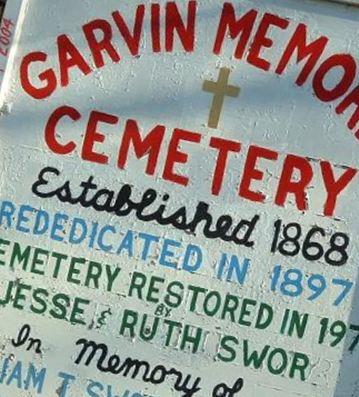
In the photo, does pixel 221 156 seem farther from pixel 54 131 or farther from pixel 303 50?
pixel 54 131

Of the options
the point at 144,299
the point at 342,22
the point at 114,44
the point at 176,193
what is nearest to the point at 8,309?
the point at 144,299

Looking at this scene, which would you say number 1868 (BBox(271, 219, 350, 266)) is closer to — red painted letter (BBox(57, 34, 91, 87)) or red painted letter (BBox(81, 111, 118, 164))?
red painted letter (BBox(81, 111, 118, 164))

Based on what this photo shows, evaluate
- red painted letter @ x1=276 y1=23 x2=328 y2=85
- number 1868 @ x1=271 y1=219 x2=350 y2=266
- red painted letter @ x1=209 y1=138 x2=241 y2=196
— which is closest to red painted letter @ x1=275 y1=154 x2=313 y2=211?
number 1868 @ x1=271 y1=219 x2=350 y2=266

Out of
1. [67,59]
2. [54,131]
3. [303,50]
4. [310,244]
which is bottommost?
[310,244]

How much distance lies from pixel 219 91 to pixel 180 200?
58 cm

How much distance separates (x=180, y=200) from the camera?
4.98m

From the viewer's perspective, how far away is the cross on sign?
4972 millimetres

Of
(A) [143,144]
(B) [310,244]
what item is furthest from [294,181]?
(A) [143,144]

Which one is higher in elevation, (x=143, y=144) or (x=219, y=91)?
(x=219, y=91)

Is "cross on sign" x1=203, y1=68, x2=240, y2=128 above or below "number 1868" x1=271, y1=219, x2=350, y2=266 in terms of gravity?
above

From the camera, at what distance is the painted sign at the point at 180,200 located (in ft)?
16.2

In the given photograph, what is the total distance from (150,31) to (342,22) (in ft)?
3.14

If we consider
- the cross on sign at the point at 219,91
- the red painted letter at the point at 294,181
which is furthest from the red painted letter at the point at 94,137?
the red painted letter at the point at 294,181

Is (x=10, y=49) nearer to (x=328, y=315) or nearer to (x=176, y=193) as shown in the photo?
(x=176, y=193)
